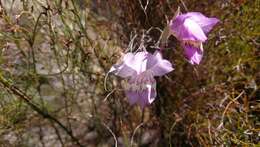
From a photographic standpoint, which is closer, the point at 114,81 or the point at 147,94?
the point at 147,94

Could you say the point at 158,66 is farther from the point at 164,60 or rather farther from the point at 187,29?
the point at 187,29

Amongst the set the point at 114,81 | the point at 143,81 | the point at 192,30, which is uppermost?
the point at 192,30

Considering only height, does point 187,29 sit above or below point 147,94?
above

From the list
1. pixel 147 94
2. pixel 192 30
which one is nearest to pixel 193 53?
pixel 192 30

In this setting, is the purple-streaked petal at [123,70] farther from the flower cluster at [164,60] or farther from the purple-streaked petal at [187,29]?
the purple-streaked petal at [187,29]

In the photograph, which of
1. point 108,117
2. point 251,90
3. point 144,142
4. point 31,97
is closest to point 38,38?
point 31,97

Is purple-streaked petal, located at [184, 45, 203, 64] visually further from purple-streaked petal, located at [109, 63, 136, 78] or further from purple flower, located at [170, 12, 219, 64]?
purple-streaked petal, located at [109, 63, 136, 78]

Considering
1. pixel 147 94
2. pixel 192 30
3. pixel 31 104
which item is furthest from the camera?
pixel 31 104
